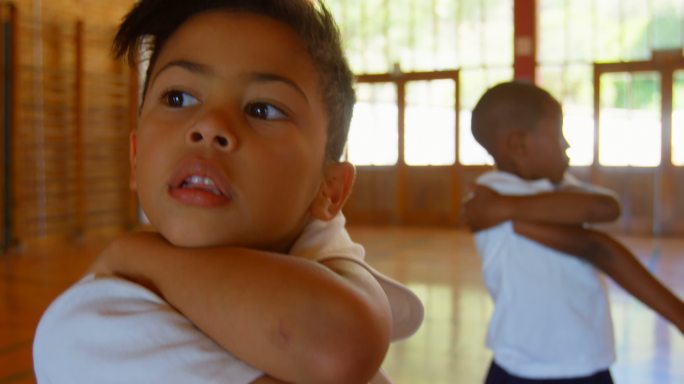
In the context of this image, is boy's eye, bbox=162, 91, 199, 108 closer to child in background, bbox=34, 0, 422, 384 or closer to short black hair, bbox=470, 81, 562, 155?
child in background, bbox=34, 0, 422, 384

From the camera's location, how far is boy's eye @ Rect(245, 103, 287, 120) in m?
0.62

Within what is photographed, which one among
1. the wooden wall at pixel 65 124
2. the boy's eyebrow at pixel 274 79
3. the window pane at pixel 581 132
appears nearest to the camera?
the boy's eyebrow at pixel 274 79

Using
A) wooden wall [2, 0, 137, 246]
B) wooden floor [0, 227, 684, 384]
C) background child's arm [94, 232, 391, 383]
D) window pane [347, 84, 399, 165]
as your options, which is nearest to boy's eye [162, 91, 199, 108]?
background child's arm [94, 232, 391, 383]

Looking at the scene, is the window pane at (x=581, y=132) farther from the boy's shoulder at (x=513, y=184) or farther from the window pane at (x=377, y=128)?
the boy's shoulder at (x=513, y=184)

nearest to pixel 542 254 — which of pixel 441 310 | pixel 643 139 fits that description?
pixel 441 310

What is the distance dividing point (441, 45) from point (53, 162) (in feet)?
16.9

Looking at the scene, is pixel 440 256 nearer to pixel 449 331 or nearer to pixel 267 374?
pixel 449 331

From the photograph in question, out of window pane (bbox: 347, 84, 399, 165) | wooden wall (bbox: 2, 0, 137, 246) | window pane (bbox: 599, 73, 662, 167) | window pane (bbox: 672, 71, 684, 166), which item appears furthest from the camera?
window pane (bbox: 347, 84, 399, 165)

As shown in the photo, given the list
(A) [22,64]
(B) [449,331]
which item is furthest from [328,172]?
(A) [22,64]

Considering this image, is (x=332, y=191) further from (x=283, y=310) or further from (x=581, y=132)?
(x=581, y=132)

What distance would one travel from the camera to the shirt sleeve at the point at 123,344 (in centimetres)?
55

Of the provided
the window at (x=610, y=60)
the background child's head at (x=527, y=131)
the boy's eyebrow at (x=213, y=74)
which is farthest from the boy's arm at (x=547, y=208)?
the window at (x=610, y=60)

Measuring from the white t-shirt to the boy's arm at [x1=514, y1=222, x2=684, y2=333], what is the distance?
35.6 inches

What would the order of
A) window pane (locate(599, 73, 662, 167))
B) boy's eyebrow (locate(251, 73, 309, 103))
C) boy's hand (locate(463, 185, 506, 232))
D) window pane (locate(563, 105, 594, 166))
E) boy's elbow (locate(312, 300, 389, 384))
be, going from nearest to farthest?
boy's elbow (locate(312, 300, 389, 384))
boy's eyebrow (locate(251, 73, 309, 103))
boy's hand (locate(463, 185, 506, 232))
window pane (locate(599, 73, 662, 167))
window pane (locate(563, 105, 594, 166))
